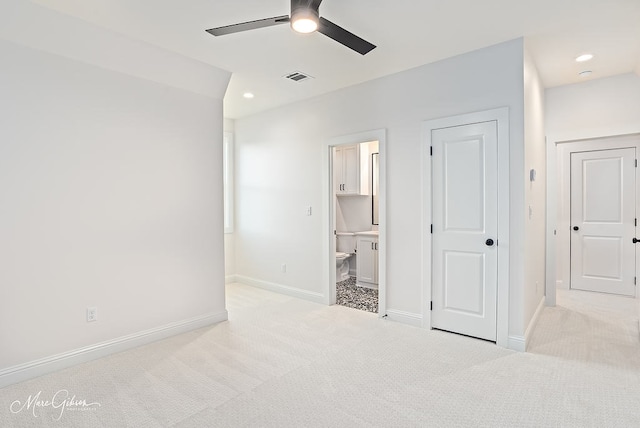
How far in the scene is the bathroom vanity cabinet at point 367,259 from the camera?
5186 mm

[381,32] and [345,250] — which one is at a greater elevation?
[381,32]

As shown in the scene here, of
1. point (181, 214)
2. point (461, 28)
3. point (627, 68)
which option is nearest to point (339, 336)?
point (181, 214)

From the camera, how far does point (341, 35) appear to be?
7.02 ft

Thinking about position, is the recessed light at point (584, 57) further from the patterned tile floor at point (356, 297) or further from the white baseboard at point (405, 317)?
the patterned tile floor at point (356, 297)

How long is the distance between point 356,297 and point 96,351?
9.98 ft

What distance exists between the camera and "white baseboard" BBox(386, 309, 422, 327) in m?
3.53

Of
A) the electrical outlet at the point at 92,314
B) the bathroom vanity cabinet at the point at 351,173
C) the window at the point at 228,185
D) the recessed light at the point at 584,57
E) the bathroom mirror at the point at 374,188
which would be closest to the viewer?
the electrical outlet at the point at 92,314

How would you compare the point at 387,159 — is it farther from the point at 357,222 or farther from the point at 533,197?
the point at 357,222

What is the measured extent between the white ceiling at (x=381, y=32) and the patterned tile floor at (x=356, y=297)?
2.74 metres

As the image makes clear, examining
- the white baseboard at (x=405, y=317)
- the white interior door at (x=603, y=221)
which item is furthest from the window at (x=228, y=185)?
the white interior door at (x=603, y=221)

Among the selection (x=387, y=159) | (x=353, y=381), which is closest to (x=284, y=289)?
(x=387, y=159)

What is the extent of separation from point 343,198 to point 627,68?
4.04 m

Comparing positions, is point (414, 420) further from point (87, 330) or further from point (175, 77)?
point (175, 77)

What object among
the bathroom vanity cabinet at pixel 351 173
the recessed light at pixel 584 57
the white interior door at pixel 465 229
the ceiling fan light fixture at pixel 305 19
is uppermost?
the recessed light at pixel 584 57
